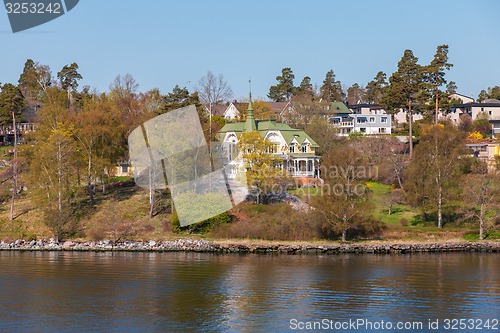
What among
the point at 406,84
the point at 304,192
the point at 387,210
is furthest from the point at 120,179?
the point at 406,84

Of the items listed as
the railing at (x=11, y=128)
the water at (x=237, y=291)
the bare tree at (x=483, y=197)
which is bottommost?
the water at (x=237, y=291)

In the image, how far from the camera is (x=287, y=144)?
2749 inches

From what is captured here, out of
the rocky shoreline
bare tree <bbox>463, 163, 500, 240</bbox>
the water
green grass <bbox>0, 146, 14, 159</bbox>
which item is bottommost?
the water

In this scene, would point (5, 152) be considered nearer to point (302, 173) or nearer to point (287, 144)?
point (287, 144)

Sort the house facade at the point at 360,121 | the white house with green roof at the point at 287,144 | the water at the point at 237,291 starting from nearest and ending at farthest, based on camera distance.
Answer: the water at the point at 237,291 → the white house with green roof at the point at 287,144 → the house facade at the point at 360,121

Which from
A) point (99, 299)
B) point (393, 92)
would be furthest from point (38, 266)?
point (393, 92)

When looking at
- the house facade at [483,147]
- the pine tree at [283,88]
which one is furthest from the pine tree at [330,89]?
the house facade at [483,147]

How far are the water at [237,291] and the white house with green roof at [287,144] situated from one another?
2168 centimetres

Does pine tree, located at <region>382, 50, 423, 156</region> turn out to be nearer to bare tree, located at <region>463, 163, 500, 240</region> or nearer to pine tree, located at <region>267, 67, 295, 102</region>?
bare tree, located at <region>463, 163, 500, 240</region>

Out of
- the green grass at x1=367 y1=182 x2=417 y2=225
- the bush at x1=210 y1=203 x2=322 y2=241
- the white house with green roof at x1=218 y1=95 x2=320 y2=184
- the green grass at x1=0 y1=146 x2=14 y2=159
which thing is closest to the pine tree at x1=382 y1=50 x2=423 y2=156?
the white house with green roof at x1=218 y1=95 x2=320 y2=184

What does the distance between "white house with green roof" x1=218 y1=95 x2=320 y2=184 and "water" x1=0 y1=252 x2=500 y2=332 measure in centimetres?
2168

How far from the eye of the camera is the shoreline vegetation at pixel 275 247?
4984cm

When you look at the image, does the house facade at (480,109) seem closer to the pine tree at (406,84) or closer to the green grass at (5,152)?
the pine tree at (406,84)

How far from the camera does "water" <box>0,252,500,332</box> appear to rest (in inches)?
1141
